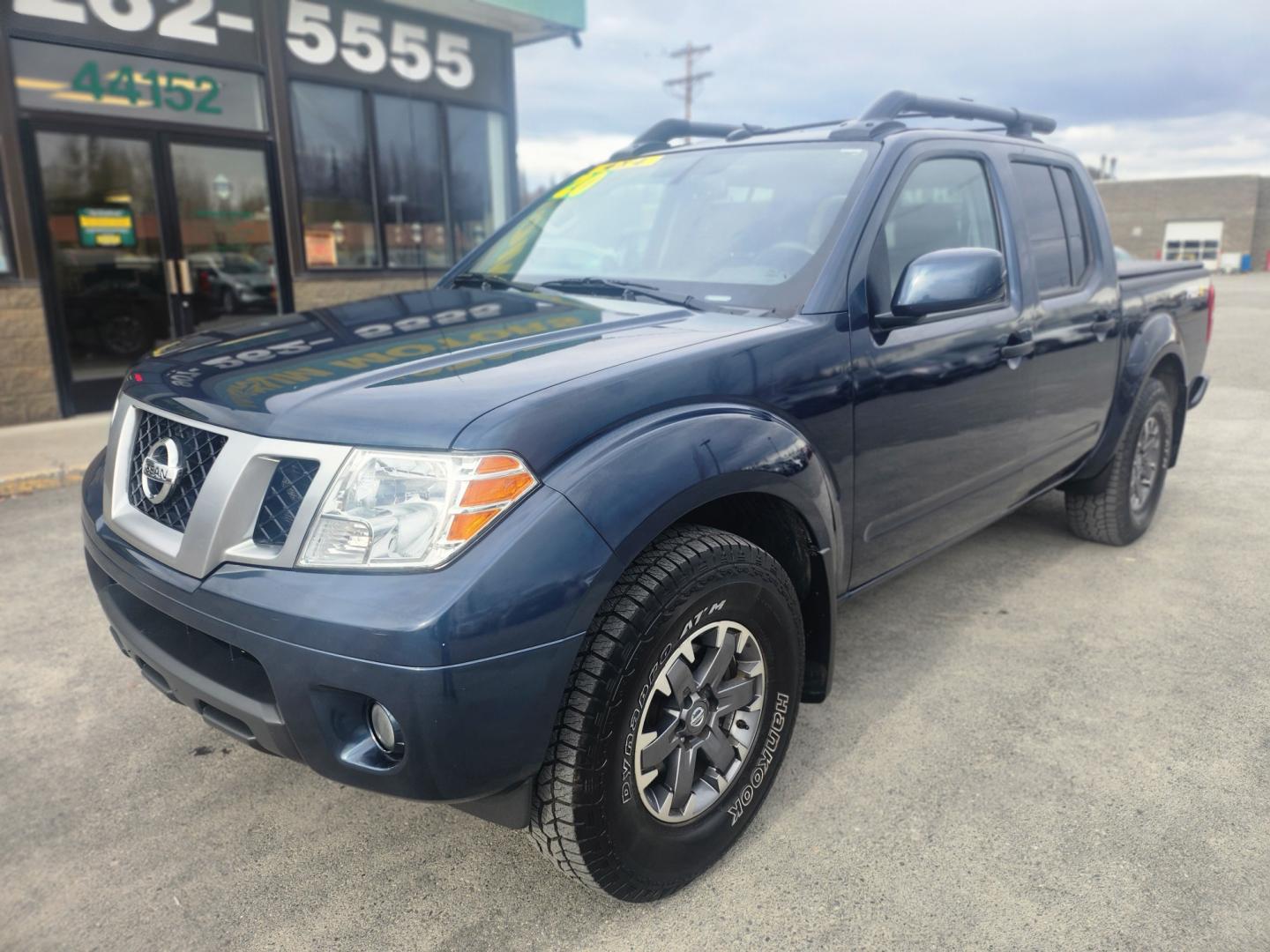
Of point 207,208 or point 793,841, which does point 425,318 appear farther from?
point 207,208

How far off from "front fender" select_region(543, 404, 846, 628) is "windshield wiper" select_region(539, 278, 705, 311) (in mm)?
573

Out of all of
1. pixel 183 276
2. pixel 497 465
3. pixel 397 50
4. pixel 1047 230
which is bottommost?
pixel 497 465

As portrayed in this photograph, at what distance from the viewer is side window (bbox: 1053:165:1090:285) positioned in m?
3.85

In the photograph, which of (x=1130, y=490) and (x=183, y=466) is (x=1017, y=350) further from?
(x=183, y=466)

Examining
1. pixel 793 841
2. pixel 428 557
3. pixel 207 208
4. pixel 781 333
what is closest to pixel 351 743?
pixel 428 557

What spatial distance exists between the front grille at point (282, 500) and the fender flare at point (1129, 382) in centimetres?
355

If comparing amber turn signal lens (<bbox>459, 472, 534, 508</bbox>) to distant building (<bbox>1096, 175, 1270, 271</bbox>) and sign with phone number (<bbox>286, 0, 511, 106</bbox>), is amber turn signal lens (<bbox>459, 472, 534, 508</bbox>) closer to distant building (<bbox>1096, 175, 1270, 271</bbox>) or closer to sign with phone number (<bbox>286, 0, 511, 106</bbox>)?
sign with phone number (<bbox>286, 0, 511, 106</bbox>)

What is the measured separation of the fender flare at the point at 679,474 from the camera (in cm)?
183

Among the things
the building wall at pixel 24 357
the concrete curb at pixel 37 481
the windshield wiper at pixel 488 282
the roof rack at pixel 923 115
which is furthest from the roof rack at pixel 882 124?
the building wall at pixel 24 357

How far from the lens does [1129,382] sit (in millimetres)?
4148

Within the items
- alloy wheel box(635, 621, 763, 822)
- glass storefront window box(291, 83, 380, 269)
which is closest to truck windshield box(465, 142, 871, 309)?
alloy wheel box(635, 621, 763, 822)

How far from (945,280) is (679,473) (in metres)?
1.11

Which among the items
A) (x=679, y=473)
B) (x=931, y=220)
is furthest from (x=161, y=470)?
(x=931, y=220)

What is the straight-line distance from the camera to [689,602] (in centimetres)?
199
